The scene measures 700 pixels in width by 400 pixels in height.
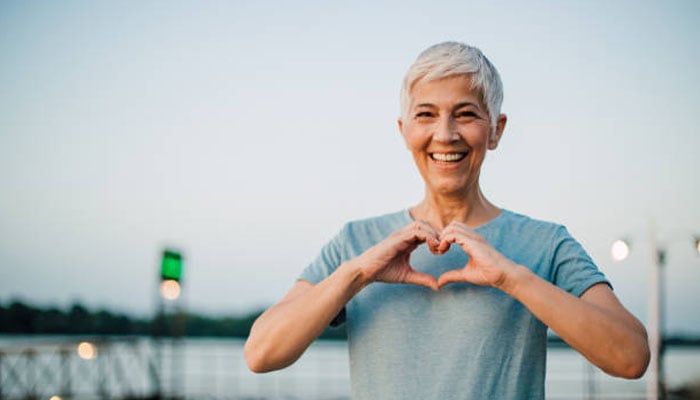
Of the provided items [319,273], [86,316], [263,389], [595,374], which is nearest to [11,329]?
[86,316]

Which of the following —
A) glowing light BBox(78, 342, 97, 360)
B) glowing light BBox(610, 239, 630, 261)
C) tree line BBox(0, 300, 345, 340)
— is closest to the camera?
glowing light BBox(610, 239, 630, 261)

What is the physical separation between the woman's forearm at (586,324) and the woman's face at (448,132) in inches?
10.3

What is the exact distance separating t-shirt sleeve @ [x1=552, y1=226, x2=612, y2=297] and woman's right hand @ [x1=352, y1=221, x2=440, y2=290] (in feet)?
0.84

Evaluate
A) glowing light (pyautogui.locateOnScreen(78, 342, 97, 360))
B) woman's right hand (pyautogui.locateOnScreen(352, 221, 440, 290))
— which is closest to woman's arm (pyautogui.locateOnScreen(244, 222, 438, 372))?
woman's right hand (pyautogui.locateOnScreen(352, 221, 440, 290))

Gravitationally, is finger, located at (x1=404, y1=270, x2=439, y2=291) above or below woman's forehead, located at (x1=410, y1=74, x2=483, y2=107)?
below

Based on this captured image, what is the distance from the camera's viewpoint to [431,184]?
1.37 metres

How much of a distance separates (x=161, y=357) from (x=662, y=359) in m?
7.66

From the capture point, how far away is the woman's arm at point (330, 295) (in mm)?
1248

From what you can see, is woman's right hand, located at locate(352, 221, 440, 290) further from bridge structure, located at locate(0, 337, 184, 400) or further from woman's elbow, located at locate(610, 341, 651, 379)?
bridge structure, located at locate(0, 337, 184, 400)

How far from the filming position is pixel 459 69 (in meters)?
1.29

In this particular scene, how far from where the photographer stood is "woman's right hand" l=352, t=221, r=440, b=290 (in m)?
1.24

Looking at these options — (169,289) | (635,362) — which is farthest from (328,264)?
(169,289)

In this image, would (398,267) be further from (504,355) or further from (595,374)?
(595,374)

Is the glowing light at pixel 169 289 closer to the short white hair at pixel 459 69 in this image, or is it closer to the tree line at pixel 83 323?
the short white hair at pixel 459 69
